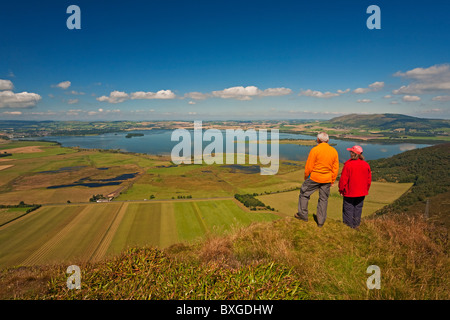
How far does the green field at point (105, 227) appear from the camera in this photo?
103 ft

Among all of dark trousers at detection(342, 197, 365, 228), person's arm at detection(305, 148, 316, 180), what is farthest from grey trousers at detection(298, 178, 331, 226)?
dark trousers at detection(342, 197, 365, 228)

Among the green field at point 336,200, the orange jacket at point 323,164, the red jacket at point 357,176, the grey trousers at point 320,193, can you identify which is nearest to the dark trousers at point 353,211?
the red jacket at point 357,176

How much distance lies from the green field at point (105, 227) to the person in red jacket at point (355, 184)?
24511 millimetres

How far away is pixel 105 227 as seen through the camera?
131 ft

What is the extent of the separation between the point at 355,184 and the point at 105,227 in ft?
149

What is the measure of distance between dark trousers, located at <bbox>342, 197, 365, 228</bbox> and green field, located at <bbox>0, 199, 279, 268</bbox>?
80.0 ft

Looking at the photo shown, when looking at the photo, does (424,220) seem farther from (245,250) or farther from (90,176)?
(90,176)

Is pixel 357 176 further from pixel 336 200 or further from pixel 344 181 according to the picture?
pixel 336 200

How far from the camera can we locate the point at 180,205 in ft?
175

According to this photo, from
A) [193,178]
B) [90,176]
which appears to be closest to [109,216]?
[193,178]

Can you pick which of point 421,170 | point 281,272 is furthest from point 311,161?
point 421,170

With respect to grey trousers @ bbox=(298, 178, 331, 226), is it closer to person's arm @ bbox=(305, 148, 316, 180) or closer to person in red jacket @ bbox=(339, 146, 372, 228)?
person's arm @ bbox=(305, 148, 316, 180)

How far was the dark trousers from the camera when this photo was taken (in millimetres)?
6684

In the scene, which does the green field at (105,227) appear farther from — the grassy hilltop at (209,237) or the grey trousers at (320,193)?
the grey trousers at (320,193)
